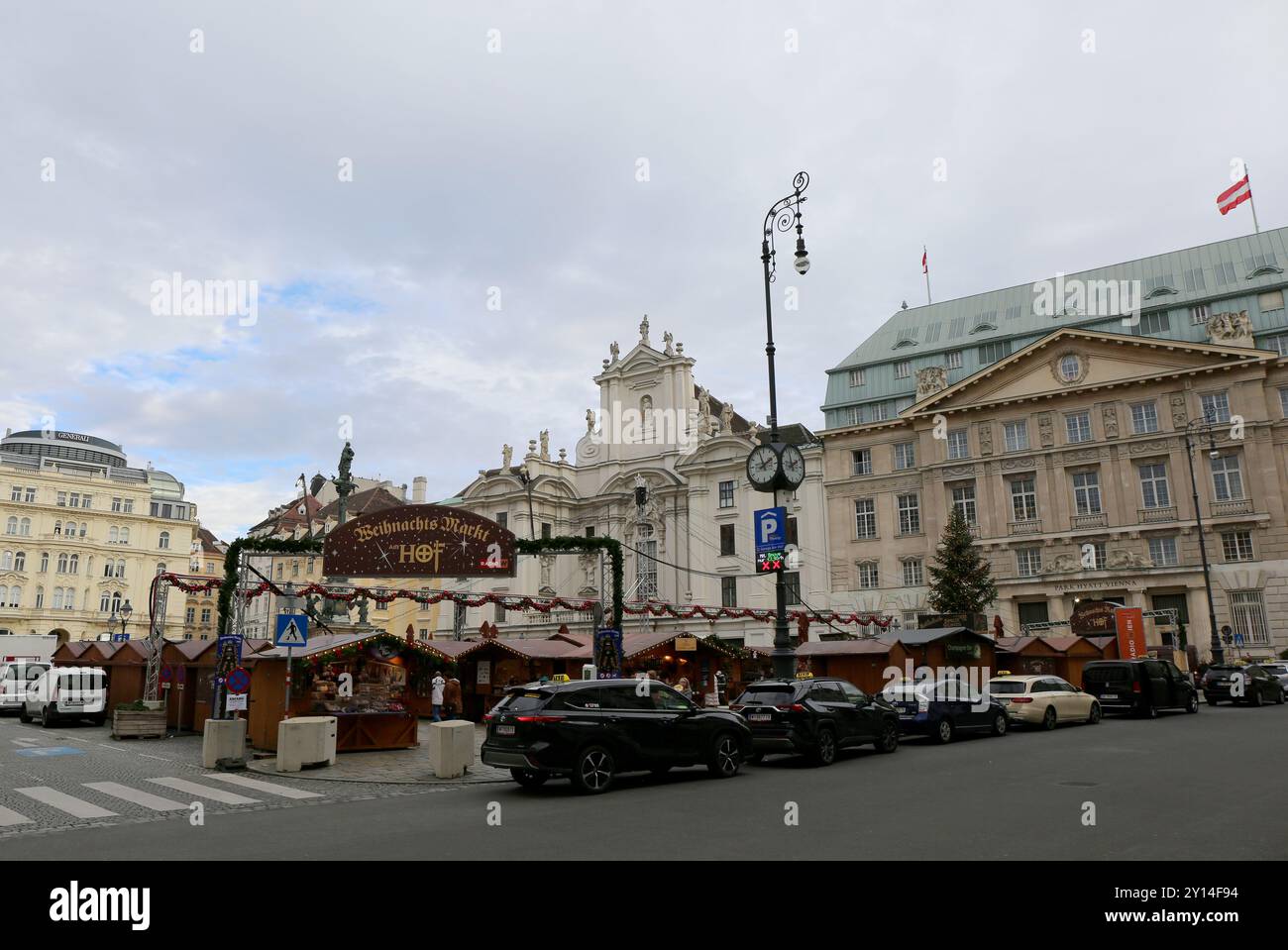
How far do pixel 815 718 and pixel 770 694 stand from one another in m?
1.09

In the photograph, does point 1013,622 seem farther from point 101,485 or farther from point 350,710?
point 101,485

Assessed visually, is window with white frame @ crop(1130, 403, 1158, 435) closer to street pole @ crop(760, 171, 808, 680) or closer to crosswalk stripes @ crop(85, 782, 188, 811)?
street pole @ crop(760, 171, 808, 680)

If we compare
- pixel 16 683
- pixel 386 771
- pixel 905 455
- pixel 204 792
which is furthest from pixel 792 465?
pixel 16 683

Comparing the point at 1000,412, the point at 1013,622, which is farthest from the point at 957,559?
the point at 1000,412

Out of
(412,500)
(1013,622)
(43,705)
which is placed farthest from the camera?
(412,500)

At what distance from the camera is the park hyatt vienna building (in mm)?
42312

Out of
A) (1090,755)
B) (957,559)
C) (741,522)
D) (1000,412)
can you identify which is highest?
(1000,412)

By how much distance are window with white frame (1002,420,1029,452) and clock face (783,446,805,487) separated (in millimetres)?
31372

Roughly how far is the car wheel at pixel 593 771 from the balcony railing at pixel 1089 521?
39131 mm

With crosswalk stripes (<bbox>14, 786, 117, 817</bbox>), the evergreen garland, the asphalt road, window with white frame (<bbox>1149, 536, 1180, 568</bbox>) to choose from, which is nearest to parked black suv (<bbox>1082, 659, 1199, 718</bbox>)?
the asphalt road

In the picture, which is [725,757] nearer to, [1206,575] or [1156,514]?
[1206,575]

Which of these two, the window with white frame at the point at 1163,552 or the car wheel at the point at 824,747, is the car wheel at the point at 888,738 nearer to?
the car wheel at the point at 824,747

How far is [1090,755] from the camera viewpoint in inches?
657

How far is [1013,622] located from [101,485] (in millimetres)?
73478
